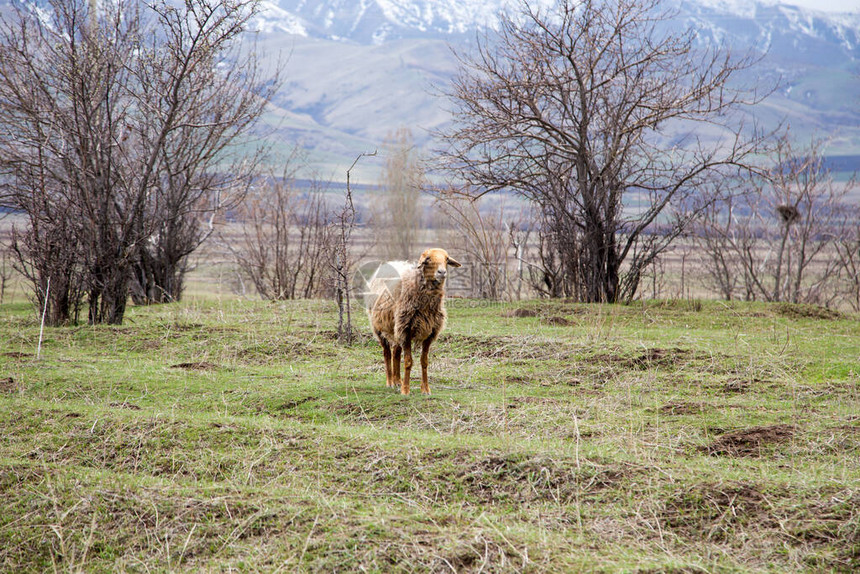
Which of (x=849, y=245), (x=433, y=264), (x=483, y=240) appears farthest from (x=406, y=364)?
(x=849, y=245)

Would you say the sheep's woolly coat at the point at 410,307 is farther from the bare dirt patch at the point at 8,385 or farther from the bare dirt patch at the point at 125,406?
the bare dirt patch at the point at 8,385

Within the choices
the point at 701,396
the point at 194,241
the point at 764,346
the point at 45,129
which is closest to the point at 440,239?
the point at 194,241

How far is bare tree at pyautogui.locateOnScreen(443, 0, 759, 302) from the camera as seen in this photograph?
16.3 meters

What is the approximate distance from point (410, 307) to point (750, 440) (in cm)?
344

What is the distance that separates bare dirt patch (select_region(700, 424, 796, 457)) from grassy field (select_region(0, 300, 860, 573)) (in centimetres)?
2

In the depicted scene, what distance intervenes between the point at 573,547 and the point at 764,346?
7.34m

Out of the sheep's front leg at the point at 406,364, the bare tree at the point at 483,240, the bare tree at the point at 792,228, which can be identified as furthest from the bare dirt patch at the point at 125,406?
the bare tree at the point at 792,228

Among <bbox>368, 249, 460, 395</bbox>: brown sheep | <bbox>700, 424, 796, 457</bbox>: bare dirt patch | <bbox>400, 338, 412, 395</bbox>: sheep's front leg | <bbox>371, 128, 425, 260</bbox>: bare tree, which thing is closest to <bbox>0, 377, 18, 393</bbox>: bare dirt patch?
<bbox>368, 249, 460, 395</bbox>: brown sheep

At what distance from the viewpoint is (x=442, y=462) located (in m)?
5.98

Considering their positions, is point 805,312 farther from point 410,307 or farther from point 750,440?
point 410,307

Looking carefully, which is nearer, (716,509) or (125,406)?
(716,509)

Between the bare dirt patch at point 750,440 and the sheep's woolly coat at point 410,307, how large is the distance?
2.93 m

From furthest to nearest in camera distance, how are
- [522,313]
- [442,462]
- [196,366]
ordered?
[522,313]
[196,366]
[442,462]

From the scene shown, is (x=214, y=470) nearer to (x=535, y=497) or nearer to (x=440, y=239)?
(x=535, y=497)
